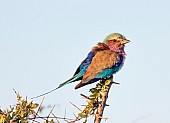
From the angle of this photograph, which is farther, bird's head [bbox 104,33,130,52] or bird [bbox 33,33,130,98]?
bird's head [bbox 104,33,130,52]

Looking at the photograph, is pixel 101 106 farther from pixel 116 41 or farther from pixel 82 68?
pixel 116 41

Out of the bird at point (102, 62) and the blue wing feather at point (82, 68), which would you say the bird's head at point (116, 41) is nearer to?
the bird at point (102, 62)

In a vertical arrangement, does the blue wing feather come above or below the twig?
above

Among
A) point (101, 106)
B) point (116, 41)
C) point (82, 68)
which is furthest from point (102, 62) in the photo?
point (101, 106)

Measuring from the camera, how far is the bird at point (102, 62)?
502 cm

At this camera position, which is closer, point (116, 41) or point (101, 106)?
point (101, 106)

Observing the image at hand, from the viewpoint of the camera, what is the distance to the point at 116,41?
20.2 ft

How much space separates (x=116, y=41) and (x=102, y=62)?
2.44 ft

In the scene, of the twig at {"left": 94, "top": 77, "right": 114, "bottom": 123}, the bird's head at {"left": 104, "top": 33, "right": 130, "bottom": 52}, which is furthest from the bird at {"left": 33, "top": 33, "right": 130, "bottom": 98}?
the twig at {"left": 94, "top": 77, "right": 114, "bottom": 123}

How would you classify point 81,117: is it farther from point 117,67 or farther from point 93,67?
point 117,67

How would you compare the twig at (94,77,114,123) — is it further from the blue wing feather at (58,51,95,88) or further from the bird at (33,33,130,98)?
the blue wing feather at (58,51,95,88)

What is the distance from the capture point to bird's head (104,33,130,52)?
Answer: 6051 millimetres

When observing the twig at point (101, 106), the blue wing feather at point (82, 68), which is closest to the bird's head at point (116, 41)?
the blue wing feather at point (82, 68)

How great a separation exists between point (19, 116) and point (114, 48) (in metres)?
3.50
